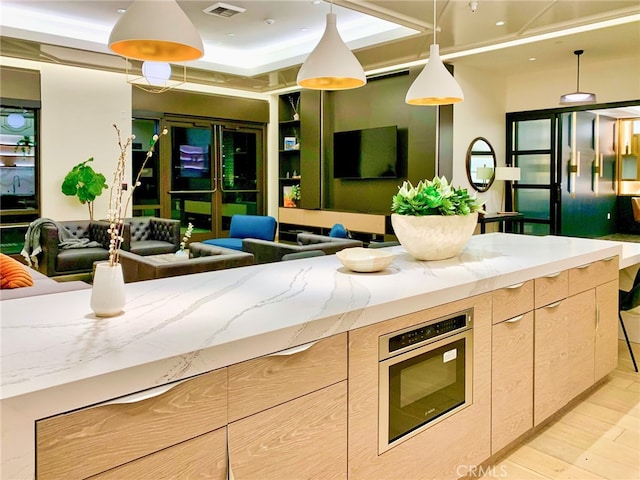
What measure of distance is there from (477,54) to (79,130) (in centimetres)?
532

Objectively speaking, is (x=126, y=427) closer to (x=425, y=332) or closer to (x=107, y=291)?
(x=107, y=291)

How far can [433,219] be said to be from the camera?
241cm

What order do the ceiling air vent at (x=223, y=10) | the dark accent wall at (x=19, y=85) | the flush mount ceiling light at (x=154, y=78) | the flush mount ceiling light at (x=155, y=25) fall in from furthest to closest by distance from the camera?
the flush mount ceiling light at (x=154, y=78), the dark accent wall at (x=19, y=85), the ceiling air vent at (x=223, y=10), the flush mount ceiling light at (x=155, y=25)

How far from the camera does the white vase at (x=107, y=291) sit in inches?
57.1

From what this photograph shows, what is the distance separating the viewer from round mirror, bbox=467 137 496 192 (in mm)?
7321

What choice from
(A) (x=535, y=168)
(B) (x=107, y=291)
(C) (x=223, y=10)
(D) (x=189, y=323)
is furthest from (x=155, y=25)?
(A) (x=535, y=168)

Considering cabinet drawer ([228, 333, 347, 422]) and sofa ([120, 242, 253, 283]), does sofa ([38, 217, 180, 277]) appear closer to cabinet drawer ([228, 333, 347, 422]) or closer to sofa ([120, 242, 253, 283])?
sofa ([120, 242, 253, 283])

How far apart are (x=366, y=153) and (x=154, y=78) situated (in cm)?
313

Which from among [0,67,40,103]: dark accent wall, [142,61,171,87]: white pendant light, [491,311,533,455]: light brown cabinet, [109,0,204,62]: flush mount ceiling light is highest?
[142,61,171,87]: white pendant light

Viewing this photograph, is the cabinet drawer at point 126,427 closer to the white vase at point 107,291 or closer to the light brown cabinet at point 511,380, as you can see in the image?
the white vase at point 107,291

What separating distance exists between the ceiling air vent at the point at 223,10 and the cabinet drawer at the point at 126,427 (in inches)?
204

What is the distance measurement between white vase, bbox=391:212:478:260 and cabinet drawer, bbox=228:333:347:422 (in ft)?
3.43

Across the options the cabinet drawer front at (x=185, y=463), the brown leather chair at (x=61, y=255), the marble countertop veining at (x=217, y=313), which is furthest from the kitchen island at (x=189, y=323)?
the brown leather chair at (x=61, y=255)

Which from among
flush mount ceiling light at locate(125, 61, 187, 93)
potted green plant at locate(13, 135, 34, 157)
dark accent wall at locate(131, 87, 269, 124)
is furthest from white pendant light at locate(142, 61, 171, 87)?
potted green plant at locate(13, 135, 34, 157)
